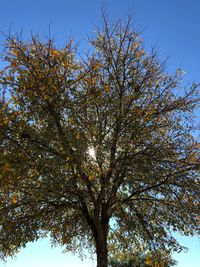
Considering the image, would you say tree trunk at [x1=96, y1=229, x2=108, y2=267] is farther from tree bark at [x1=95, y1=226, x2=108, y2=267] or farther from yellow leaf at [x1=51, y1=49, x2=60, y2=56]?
yellow leaf at [x1=51, y1=49, x2=60, y2=56]

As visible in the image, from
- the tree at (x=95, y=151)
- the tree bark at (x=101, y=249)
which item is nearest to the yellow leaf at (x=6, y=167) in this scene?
the tree at (x=95, y=151)

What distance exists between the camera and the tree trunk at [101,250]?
1966cm

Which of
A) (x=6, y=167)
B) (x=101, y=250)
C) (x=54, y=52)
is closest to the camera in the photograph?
(x=6, y=167)

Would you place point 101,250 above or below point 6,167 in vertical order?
below

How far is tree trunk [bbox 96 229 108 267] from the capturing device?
19.7 meters

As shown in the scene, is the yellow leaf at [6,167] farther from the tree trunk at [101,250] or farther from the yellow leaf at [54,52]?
the tree trunk at [101,250]

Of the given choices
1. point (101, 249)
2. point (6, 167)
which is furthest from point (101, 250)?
point (6, 167)

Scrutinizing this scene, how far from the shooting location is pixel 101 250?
65.1 ft

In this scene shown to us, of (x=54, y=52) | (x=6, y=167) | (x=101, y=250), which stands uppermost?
(x=54, y=52)

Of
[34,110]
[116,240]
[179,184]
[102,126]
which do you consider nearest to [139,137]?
[102,126]

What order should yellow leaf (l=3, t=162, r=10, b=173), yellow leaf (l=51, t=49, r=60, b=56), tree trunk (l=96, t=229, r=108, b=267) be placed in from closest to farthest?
yellow leaf (l=3, t=162, r=10, b=173) < yellow leaf (l=51, t=49, r=60, b=56) < tree trunk (l=96, t=229, r=108, b=267)

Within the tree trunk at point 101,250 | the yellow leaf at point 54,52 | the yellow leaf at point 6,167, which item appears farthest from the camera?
the tree trunk at point 101,250

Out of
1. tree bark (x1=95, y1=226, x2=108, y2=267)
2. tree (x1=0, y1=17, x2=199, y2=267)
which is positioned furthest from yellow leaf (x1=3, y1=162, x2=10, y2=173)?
tree bark (x1=95, y1=226, x2=108, y2=267)

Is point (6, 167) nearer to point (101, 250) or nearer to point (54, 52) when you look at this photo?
point (54, 52)
